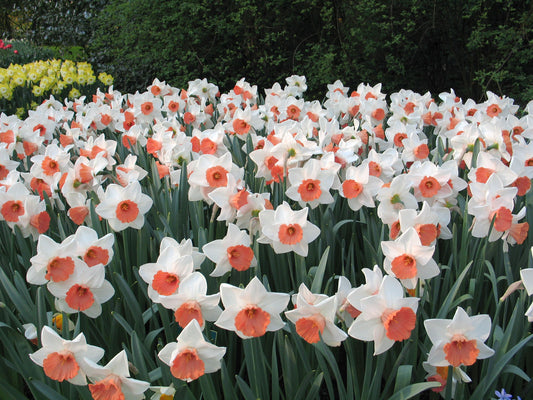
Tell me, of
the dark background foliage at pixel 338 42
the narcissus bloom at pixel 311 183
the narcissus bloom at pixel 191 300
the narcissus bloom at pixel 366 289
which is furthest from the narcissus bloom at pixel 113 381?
the dark background foliage at pixel 338 42

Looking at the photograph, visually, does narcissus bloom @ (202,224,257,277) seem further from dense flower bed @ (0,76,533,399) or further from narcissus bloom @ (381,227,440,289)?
narcissus bloom @ (381,227,440,289)

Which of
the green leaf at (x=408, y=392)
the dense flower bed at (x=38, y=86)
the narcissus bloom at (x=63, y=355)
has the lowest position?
the green leaf at (x=408, y=392)

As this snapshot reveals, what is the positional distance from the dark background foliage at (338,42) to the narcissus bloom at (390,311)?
4.82 meters

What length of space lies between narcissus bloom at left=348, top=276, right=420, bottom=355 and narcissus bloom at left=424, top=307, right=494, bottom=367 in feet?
0.15

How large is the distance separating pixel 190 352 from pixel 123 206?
640mm

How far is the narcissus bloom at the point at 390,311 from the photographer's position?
3.43 ft

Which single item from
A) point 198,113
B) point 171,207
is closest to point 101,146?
point 171,207

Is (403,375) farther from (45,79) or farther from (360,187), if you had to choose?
(45,79)

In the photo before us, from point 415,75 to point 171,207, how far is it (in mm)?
5112

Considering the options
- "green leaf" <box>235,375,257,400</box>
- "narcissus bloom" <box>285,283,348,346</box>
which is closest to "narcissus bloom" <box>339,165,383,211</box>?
"narcissus bloom" <box>285,283,348,346</box>

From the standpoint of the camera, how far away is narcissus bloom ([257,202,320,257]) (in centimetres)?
135

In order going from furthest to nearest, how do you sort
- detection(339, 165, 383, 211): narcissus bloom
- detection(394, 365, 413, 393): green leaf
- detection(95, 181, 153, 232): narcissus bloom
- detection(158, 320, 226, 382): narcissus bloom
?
detection(339, 165, 383, 211): narcissus bloom → detection(95, 181, 153, 232): narcissus bloom → detection(394, 365, 413, 393): green leaf → detection(158, 320, 226, 382): narcissus bloom

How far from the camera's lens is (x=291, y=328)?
4.01ft

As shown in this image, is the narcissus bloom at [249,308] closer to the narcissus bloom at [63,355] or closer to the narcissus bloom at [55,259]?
the narcissus bloom at [63,355]
